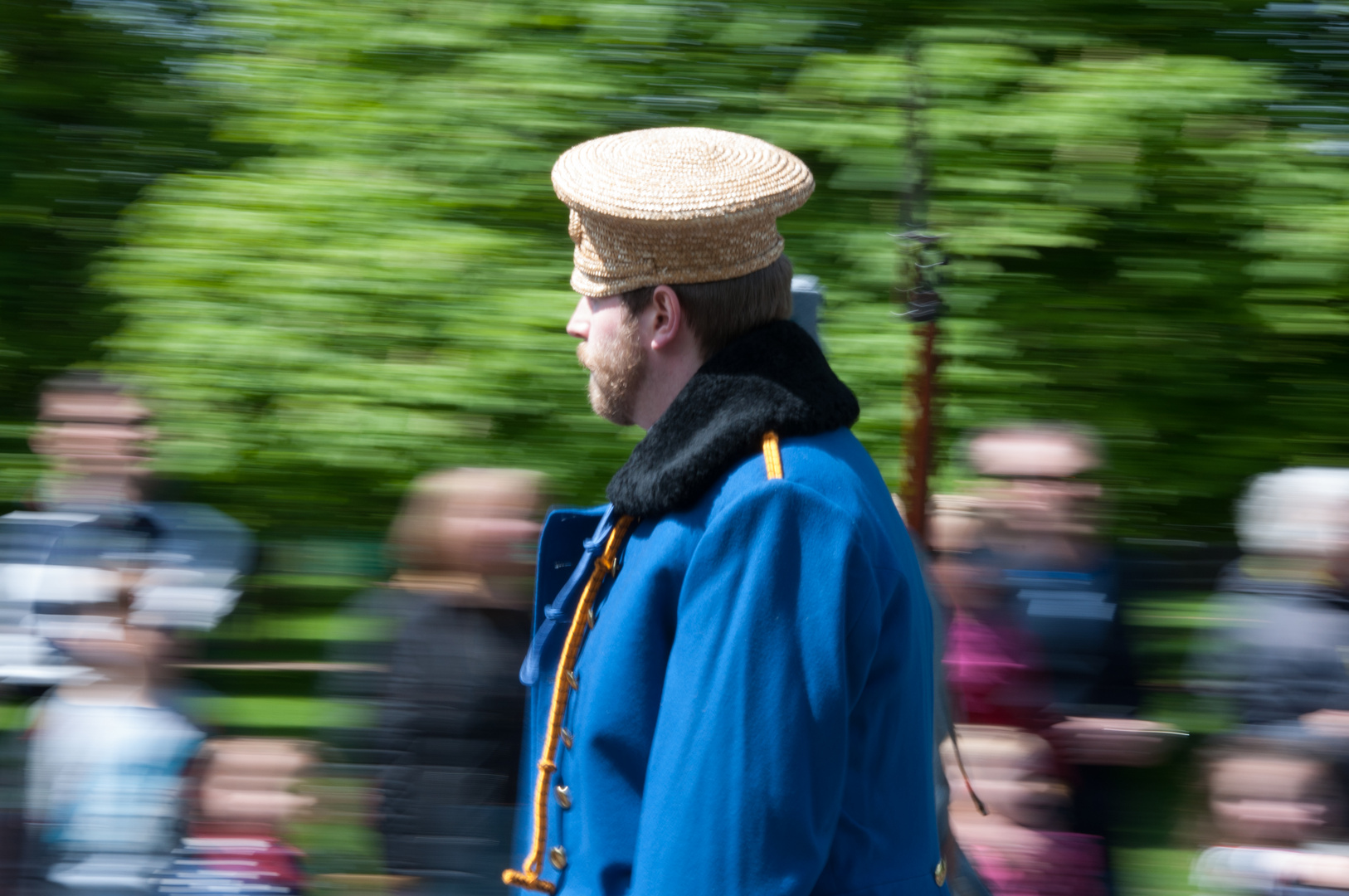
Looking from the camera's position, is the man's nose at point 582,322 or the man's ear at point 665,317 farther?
the man's nose at point 582,322

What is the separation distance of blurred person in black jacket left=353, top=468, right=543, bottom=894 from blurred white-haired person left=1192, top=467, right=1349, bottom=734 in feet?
5.48

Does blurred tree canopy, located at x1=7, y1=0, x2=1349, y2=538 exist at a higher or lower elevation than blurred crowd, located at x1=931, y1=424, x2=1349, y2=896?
higher

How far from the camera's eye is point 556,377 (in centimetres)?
396

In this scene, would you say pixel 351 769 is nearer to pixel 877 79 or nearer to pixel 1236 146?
pixel 877 79

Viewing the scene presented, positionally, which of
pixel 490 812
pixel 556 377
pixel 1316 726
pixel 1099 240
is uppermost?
pixel 1099 240

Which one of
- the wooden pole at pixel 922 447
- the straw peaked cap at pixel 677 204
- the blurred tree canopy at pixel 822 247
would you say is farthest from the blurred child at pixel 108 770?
the straw peaked cap at pixel 677 204

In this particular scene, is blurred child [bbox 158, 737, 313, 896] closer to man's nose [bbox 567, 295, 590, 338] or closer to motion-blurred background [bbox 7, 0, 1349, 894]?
motion-blurred background [bbox 7, 0, 1349, 894]

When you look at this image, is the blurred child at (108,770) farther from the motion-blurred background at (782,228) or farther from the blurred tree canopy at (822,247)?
the blurred tree canopy at (822,247)

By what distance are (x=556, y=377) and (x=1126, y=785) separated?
6.37ft

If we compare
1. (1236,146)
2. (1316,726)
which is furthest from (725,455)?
(1236,146)

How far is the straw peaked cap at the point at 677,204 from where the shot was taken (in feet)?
5.13

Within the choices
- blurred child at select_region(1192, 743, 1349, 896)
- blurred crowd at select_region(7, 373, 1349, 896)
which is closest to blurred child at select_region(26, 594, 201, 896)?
blurred crowd at select_region(7, 373, 1349, 896)

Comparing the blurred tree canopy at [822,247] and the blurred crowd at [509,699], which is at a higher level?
the blurred tree canopy at [822,247]

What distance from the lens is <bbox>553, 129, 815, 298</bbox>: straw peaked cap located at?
156cm
